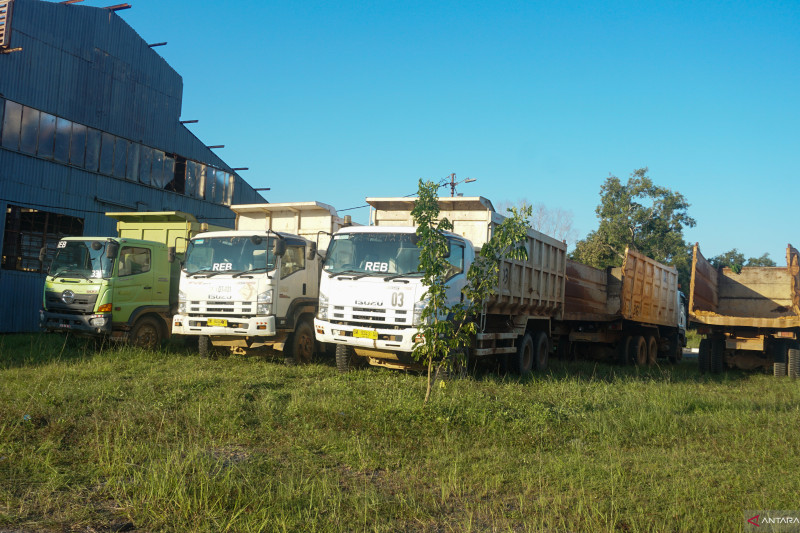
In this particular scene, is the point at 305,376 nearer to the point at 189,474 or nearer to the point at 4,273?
the point at 189,474

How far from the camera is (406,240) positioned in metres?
9.77

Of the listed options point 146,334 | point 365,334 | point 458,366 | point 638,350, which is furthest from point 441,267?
point 638,350

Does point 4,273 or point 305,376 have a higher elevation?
point 4,273

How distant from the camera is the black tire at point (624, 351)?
15198 millimetres

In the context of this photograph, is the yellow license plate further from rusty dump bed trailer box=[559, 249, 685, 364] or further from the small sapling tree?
rusty dump bed trailer box=[559, 249, 685, 364]

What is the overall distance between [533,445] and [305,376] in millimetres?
4704

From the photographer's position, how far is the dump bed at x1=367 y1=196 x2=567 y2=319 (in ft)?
36.5

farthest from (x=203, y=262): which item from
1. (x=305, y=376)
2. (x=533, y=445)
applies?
(x=533, y=445)

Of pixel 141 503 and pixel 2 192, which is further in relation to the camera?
pixel 2 192

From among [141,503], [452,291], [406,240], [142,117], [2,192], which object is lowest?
[141,503]

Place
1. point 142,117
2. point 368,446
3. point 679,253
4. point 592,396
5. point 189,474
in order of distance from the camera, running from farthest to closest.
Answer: point 679,253 → point 142,117 → point 592,396 → point 368,446 → point 189,474

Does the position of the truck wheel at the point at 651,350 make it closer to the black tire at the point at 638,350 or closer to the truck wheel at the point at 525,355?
the black tire at the point at 638,350

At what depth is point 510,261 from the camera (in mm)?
11234

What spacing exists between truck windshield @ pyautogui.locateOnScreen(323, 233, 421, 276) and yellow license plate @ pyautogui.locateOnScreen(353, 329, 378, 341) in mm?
895
